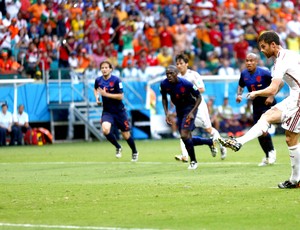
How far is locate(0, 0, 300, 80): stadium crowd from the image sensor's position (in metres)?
30.6

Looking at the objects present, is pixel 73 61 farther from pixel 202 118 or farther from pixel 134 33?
pixel 202 118

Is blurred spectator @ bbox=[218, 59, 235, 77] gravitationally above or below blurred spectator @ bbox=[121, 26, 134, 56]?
below

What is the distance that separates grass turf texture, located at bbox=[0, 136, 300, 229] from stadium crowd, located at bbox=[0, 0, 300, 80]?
879 centimetres

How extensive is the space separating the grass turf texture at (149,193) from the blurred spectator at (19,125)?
25.1 ft

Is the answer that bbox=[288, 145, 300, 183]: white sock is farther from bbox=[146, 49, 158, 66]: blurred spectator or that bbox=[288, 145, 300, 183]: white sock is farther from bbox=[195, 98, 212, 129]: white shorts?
bbox=[146, 49, 158, 66]: blurred spectator

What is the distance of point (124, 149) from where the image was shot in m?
26.7

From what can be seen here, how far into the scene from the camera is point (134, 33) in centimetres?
3403

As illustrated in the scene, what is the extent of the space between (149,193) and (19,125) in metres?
17.7

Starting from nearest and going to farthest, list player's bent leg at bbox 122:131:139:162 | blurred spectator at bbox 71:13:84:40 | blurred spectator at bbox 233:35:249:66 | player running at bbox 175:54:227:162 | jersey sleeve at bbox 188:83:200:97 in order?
jersey sleeve at bbox 188:83:200:97, player running at bbox 175:54:227:162, player's bent leg at bbox 122:131:139:162, blurred spectator at bbox 71:13:84:40, blurred spectator at bbox 233:35:249:66

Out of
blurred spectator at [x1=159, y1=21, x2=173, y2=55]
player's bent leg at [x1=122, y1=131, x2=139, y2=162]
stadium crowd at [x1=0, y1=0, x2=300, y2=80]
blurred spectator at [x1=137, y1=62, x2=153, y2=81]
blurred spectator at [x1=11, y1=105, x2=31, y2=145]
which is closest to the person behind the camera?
player's bent leg at [x1=122, y1=131, x2=139, y2=162]

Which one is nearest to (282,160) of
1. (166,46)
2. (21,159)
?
(21,159)

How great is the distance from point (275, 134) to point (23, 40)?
10.3 metres

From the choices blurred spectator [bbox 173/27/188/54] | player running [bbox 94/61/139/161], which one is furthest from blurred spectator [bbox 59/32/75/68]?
player running [bbox 94/61/139/161]

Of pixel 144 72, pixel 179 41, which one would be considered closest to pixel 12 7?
pixel 144 72
